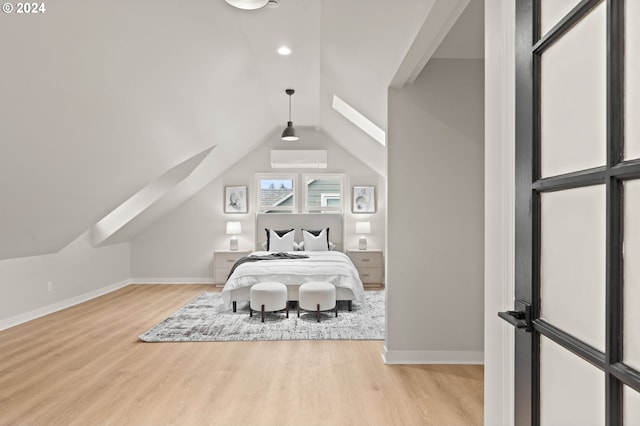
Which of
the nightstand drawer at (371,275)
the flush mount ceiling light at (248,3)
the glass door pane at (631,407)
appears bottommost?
the nightstand drawer at (371,275)

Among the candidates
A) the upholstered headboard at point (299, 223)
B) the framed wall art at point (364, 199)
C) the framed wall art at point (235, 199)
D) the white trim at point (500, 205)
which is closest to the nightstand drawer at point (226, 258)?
the upholstered headboard at point (299, 223)

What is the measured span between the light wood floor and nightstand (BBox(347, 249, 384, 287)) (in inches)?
129

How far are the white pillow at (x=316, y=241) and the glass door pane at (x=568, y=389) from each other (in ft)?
20.5

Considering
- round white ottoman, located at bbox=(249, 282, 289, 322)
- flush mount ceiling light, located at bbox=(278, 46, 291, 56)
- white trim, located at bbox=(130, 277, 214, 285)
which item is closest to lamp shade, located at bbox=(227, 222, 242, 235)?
white trim, located at bbox=(130, 277, 214, 285)

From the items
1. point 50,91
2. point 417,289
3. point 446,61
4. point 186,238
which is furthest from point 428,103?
point 186,238

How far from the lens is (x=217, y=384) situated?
2.99 metres

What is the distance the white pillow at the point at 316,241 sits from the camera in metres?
7.21

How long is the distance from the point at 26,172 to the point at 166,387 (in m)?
1.90

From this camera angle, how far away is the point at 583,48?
81 centimetres

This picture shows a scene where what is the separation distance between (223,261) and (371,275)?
8.53 ft

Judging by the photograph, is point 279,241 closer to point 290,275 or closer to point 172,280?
point 290,275

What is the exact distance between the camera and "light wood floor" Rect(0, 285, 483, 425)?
8.21ft

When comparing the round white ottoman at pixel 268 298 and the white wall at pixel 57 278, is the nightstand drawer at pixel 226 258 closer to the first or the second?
the white wall at pixel 57 278

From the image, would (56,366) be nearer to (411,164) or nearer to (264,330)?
(264,330)
